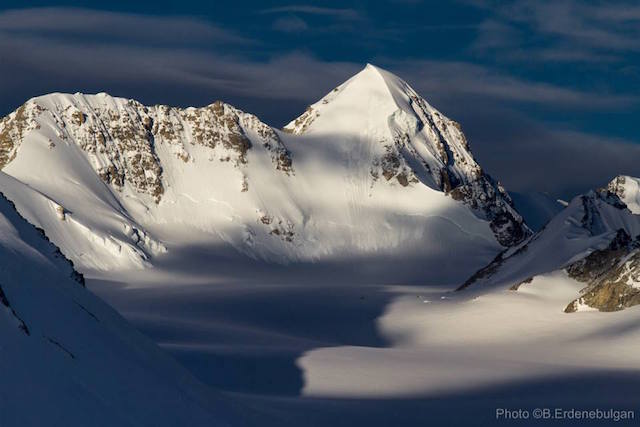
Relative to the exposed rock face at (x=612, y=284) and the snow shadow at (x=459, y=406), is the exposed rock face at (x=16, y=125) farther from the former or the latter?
the snow shadow at (x=459, y=406)

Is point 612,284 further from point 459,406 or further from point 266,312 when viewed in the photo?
point 459,406

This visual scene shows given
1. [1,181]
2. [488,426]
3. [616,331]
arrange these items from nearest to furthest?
1. [488,426]
2. [616,331]
3. [1,181]

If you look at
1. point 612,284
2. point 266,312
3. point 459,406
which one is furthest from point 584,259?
point 459,406

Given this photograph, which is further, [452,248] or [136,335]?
[452,248]

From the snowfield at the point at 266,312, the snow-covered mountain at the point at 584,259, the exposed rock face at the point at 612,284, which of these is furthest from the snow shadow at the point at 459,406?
the snow-covered mountain at the point at 584,259

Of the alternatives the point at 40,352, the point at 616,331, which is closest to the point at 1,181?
the point at 616,331

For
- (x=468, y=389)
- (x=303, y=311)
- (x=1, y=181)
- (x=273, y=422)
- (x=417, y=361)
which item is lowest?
(x=273, y=422)

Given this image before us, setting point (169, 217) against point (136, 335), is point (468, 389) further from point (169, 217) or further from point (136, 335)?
point (169, 217)
